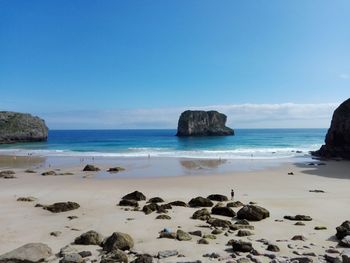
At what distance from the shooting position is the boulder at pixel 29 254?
8156 mm

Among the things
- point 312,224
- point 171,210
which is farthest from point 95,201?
point 312,224

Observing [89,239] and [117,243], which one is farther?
[89,239]

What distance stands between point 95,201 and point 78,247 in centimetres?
676

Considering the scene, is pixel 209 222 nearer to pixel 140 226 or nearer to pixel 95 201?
pixel 140 226

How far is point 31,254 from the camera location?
8.49m

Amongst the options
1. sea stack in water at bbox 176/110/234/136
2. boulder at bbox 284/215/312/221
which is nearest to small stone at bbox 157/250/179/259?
boulder at bbox 284/215/312/221

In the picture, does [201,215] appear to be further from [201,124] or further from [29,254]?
[201,124]

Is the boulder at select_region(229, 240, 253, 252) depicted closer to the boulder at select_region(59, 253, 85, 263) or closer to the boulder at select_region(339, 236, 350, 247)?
the boulder at select_region(339, 236, 350, 247)

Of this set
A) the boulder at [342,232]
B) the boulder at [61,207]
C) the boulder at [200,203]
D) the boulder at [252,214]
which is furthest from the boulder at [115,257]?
the boulder at [200,203]

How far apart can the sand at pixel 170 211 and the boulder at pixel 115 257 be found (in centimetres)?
79

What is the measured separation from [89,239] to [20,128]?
83748mm

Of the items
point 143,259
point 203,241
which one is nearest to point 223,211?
point 203,241

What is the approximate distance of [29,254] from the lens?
333 inches

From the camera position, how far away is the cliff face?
82250 millimetres
